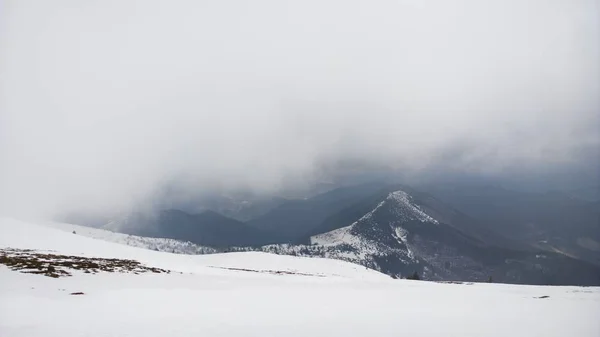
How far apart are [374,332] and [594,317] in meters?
20.9

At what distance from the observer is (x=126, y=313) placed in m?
18.8

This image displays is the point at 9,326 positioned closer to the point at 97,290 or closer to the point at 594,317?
the point at 97,290

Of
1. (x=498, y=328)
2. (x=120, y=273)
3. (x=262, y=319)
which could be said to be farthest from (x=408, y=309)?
(x=120, y=273)

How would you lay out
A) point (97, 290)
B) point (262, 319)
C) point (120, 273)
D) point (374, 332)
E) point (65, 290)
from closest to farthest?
point (374, 332), point (262, 319), point (65, 290), point (97, 290), point (120, 273)

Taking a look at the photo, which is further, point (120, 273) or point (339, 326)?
point (120, 273)

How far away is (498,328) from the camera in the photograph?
20.2 meters

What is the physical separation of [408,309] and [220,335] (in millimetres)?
16499

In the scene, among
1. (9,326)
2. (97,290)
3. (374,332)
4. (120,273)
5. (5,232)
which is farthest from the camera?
(5,232)

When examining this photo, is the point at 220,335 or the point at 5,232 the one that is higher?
the point at 5,232

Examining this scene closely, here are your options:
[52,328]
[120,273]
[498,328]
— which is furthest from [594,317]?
[120,273]

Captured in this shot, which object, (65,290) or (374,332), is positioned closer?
(374,332)

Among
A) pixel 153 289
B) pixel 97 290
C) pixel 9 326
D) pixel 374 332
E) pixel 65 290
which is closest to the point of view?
pixel 9 326

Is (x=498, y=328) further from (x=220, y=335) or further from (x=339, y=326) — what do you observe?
(x=220, y=335)

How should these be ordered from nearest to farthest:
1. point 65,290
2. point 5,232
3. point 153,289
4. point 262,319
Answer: point 262,319
point 65,290
point 153,289
point 5,232
